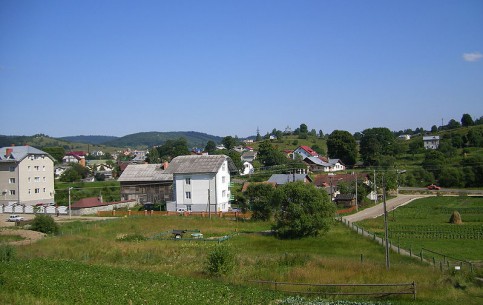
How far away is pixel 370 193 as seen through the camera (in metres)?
58.9

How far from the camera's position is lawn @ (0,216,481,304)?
52.7 feet

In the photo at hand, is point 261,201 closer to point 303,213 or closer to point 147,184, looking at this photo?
point 303,213

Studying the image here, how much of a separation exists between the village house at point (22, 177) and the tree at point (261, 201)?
29401 mm

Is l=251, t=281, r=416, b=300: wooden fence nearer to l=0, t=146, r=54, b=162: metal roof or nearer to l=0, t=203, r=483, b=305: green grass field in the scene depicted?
l=0, t=203, r=483, b=305: green grass field

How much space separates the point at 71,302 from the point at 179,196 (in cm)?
3290

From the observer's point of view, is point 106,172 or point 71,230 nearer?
point 71,230

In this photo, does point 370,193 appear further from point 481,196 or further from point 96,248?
point 96,248

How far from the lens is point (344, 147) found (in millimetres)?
91750

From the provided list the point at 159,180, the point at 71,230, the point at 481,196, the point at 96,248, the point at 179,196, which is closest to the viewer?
the point at 96,248

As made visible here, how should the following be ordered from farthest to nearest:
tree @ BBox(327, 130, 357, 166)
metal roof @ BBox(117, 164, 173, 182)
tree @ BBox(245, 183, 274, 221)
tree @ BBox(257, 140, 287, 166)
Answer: tree @ BBox(327, 130, 357, 166) < tree @ BBox(257, 140, 287, 166) < metal roof @ BBox(117, 164, 173, 182) < tree @ BBox(245, 183, 274, 221)

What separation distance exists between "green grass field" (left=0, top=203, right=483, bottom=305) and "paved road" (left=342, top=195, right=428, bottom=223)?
1044 cm

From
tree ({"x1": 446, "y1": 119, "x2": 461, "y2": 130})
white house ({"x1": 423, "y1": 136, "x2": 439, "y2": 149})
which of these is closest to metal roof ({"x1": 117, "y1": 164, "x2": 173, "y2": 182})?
white house ({"x1": 423, "y1": 136, "x2": 439, "y2": 149})

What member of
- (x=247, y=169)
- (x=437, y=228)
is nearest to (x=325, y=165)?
(x=247, y=169)

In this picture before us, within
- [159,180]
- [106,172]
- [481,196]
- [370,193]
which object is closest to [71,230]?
[159,180]
